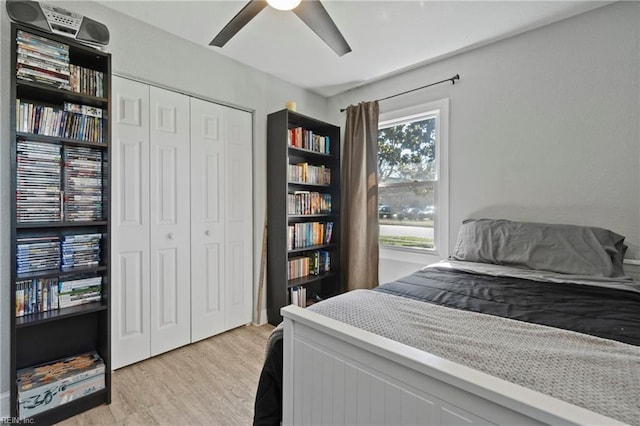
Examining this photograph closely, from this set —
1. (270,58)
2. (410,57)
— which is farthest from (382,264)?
(270,58)

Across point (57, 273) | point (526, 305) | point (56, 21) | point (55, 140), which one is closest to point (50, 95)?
point (55, 140)

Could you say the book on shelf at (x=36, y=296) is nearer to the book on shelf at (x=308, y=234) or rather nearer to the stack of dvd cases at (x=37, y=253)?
the stack of dvd cases at (x=37, y=253)

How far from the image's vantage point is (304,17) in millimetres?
1544

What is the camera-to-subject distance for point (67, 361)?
5.57 ft

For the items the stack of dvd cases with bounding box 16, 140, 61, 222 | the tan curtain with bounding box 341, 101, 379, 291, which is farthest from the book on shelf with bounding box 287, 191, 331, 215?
the stack of dvd cases with bounding box 16, 140, 61, 222

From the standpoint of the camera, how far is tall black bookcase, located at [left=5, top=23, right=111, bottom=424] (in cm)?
147

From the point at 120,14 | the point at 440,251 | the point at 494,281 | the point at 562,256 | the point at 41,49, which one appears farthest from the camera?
the point at 440,251

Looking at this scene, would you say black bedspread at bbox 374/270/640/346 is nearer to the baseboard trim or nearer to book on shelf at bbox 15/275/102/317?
book on shelf at bbox 15/275/102/317

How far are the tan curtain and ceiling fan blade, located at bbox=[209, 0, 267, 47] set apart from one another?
1679mm

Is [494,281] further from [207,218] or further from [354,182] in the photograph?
[207,218]

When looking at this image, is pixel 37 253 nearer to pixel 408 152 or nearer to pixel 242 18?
pixel 242 18

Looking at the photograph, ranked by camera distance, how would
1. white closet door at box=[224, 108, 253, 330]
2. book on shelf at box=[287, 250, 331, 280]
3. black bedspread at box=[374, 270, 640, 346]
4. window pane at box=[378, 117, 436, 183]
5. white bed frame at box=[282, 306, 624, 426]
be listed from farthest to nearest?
book on shelf at box=[287, 250, 331, 280]
window pane at box=[378, 117, 436, 183]
white closet door at box=[224, 108, 253, 330]
black bedspread at box=[374, 270, 640, 346]
white bed frame at box=[282, 306, 624, 426]

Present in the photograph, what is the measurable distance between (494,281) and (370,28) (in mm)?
1940

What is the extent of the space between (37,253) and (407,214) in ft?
9.17
